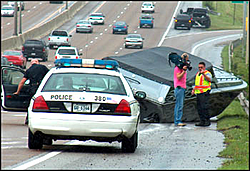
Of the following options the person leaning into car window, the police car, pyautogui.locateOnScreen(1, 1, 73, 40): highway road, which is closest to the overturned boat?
the person leaning into car window

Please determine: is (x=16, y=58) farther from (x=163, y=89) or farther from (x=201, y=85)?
(x=201, y=85)

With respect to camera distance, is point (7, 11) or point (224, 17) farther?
point (224, 17)

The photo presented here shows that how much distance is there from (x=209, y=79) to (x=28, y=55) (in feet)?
116

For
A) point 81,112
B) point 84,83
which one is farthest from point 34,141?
point 84,83

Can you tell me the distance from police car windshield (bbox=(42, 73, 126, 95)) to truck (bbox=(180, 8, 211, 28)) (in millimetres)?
69526

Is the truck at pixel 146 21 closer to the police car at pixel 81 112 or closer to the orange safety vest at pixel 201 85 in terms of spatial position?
the orange safety vest at pixel 201 85

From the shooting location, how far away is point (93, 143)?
1214cm

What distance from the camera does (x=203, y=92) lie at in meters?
17.1

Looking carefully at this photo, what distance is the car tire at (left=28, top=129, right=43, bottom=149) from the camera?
33.5 feet

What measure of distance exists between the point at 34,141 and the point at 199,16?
249 feet

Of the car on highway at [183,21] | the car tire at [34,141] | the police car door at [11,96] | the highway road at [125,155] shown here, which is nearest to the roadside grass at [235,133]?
the highway road at [125,155]

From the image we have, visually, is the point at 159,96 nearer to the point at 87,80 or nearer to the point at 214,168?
the point at 87,80

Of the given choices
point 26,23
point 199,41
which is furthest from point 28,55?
point 26,23

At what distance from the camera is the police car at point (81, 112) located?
996 cm
